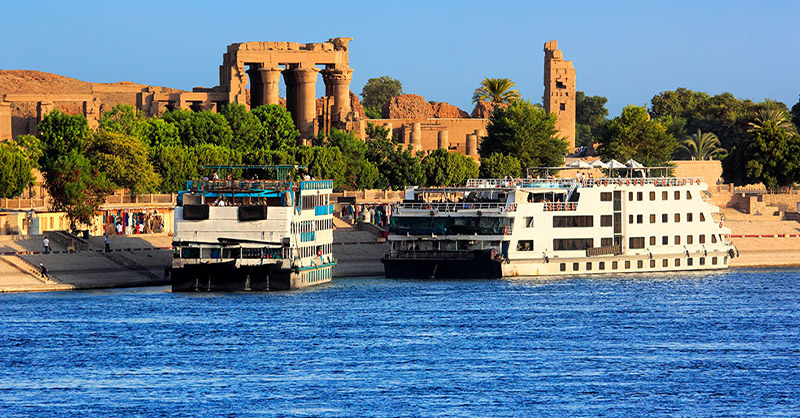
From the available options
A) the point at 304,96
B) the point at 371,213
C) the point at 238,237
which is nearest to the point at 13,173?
the point at 371,213

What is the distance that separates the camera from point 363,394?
171 feet

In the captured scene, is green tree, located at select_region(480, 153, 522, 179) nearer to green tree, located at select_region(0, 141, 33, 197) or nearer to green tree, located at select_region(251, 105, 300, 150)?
green tree, located at select_region(251, 105, 300, 150)

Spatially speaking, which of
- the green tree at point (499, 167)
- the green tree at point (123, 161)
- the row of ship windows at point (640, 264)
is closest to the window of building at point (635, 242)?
the row of ship windows at point (640, 264)

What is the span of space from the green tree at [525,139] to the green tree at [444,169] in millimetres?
11357

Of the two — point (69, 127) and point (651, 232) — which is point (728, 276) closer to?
point (651, 232)

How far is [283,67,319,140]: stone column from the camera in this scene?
147250 millimetres

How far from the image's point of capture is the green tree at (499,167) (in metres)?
135

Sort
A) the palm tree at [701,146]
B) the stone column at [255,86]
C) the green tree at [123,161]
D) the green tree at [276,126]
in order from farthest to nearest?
1. the palm tree at [701,146]
2. the stone column at [255,86]
3. the green tree at [276,126]
4. the green tree at [123,161]

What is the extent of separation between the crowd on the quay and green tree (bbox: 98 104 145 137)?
20855 mm

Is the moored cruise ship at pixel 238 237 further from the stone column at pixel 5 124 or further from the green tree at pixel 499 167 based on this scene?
the stone column at pixel 5 124

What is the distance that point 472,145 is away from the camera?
163 m

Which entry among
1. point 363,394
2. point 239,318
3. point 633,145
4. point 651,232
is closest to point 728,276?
point 651,232

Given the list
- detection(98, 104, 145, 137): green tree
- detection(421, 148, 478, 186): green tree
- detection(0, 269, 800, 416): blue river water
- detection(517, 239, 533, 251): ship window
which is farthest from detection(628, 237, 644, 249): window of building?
detection(98, 104, 145, 137): green tree

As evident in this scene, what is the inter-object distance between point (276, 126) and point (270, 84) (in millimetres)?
10275
